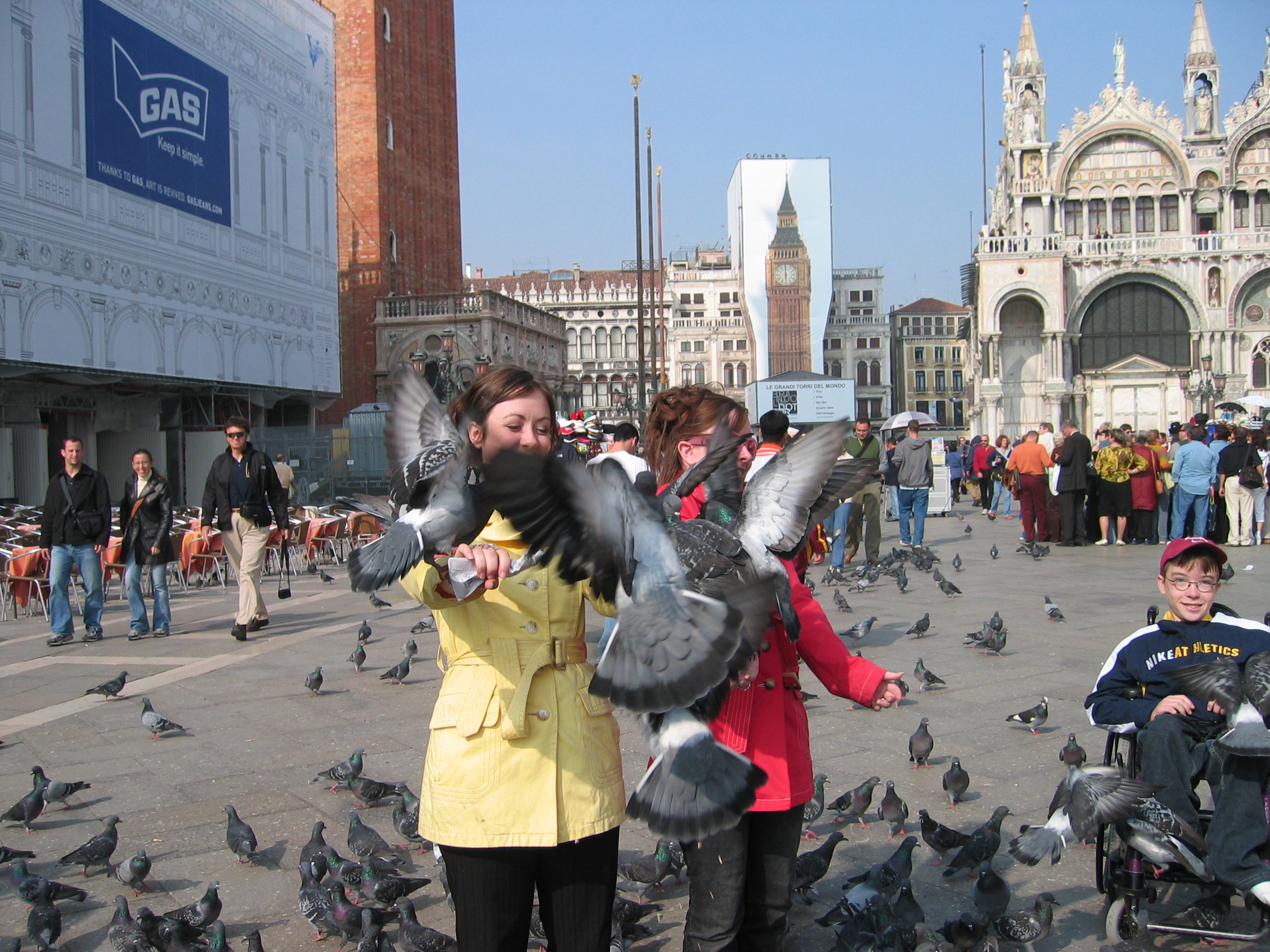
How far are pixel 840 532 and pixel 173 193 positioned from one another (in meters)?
14.6

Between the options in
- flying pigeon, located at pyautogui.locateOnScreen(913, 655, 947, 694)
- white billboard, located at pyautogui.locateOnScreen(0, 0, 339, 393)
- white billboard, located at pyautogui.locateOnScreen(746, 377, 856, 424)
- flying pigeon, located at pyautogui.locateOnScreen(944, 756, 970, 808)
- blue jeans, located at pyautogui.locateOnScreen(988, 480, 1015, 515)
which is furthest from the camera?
white billboard, located at pyautogui.locateOnScreen(746, 377, 856, 424)

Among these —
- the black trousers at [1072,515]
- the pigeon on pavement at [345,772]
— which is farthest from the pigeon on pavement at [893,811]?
the black trousers at [1072,515]

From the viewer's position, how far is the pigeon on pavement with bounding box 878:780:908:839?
144 inches

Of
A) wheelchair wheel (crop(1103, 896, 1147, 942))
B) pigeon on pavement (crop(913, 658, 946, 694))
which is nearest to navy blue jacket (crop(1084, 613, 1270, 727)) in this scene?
wheelchair wheel (crop(1103, 896, 1147, 942))

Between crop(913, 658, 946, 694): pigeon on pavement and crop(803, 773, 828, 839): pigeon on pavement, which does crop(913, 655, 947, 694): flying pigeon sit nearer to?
crop(913, 658, 946, 694): pigeon on pavement

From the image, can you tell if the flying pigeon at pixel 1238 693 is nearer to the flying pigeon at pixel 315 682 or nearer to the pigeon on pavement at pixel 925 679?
the pigeon on pavement at pixel 925 679

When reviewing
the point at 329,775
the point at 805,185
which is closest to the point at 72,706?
the point at 329,775

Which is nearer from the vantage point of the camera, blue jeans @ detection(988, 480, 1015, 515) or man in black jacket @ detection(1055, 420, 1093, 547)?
man in black jacket @ detection(1055, 420, 1093, 547)

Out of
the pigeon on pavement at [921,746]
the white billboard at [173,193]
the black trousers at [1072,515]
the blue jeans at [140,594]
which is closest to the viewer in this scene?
the pigeon on pavement at [921,746]

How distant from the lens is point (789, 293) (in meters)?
68.3

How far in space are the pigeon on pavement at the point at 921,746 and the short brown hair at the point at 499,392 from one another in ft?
9.23

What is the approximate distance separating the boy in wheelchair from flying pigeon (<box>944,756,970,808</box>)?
0.90 m

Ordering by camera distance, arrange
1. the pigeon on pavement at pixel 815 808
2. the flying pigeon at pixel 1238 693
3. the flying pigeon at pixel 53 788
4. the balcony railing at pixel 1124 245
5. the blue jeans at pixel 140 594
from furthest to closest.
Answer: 1. the balcony railing at pixel 1124 245
2. the blue jeans at pixel 140 594
3. the flying pigeon at pixel 53 788
4. the pigeon on pavement at pixel 815 808
5. the flying pigeon at pixel 1238 693

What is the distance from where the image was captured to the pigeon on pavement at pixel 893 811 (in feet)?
12.0
